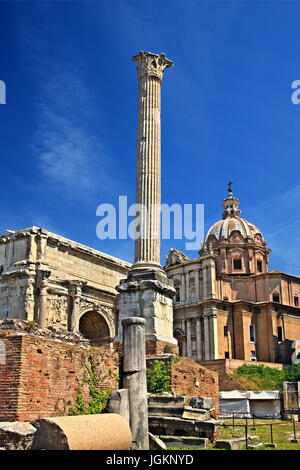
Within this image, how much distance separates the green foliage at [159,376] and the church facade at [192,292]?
57.8 ft

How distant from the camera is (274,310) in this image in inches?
1939

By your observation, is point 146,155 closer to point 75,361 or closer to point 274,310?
point 75,361

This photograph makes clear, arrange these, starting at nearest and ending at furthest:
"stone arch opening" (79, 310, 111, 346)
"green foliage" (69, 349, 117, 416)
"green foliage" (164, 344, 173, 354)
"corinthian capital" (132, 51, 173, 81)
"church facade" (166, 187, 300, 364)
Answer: "green foliage" (69, 349, 117, 416) → "green foliage" (164, 344, 173, 354) → "corinthian capital" (132, 51, 173, 81) → "stone arch opening" (79, 310, 111, 346) → "church facade" (166, 187, 300, 364)

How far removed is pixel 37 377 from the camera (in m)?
9.97

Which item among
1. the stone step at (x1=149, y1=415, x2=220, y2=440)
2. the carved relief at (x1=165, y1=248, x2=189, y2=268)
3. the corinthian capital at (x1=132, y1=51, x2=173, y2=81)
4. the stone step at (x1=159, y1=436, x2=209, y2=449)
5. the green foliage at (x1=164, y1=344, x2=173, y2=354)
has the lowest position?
the stone step at (x1=159, y1=436, x2=209, y2=449)

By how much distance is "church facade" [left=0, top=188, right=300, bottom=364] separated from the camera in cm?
3186

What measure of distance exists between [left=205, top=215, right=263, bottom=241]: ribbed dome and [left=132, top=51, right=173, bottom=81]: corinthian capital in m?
42.4

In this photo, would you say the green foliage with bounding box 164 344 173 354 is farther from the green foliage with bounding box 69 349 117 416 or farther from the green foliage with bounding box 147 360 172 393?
the green foliage with bounding box 69 349 117 416

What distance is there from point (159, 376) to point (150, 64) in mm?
11194

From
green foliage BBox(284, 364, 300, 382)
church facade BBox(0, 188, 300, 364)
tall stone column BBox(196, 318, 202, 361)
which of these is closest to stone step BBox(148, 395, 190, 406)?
church facade BBox(0, 188, 300, 364)

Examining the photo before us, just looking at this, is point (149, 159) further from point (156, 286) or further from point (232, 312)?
point (232, 312)

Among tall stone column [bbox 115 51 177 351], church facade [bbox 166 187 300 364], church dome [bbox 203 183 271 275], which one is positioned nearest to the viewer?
tall stone column [bbox 115 51 177 351]

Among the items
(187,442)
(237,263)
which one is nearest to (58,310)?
(187,442)

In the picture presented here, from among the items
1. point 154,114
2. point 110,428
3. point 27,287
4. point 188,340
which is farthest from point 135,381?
point 188,340
